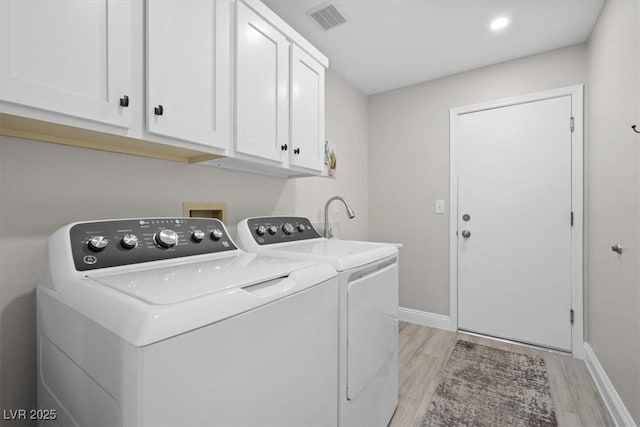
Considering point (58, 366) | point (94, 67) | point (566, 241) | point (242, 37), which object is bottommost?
point (58, 366)

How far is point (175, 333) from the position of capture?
0.56 meters

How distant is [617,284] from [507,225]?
0.93 meters

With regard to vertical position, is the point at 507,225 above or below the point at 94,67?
below

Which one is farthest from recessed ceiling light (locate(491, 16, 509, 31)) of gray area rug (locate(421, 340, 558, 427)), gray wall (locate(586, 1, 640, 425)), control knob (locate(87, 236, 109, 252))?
control knob (locate(87, 236, 109, 252))

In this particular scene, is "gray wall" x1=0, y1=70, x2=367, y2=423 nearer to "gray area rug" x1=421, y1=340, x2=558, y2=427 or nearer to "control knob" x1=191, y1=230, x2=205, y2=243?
"control knob" x1=191, y1=230, x2=205, y2=243

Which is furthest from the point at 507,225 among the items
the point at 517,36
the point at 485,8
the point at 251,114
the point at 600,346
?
the point at 251,114

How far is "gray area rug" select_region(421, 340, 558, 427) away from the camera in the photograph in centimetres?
159

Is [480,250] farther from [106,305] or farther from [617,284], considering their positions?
[106,305]

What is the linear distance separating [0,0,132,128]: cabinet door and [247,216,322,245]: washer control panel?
0.75 meters

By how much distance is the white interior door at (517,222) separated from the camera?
7.63 ft

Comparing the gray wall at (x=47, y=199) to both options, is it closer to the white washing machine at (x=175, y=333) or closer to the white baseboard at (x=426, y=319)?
the white washing machine at (x=175, y=333)

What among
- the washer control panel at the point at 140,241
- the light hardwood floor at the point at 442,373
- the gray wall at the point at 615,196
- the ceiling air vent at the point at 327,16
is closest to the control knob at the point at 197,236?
the washer control panel at the point at 140,241

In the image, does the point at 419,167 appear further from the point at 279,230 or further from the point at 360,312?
the point at 360,312

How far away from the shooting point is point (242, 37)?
1.29 m
